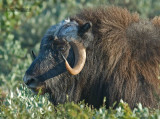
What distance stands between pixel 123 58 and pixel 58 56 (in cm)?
78

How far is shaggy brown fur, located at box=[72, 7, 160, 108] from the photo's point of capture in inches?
208

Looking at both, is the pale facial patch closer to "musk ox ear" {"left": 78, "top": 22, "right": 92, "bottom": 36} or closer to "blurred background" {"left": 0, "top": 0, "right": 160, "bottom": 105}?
"musk ox ear" {"left": 78, "top": 22, "right": 92, "bottom": 36}

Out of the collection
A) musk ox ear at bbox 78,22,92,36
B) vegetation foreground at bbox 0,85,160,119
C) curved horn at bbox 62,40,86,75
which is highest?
musk ox ear at bbox 78,22,92,36

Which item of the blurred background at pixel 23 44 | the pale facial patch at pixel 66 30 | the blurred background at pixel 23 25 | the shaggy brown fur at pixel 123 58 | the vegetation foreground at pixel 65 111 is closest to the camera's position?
the vegetation foreground at pixel 65 111

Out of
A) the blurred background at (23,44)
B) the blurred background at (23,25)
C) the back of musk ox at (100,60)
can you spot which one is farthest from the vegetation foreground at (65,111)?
the blurred background at (23,25)

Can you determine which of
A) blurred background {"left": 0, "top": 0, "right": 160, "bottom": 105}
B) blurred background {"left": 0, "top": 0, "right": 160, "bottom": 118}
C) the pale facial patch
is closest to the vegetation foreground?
blurred background {"left": 0, "top": 0, "right": 160, "bottom": 118}

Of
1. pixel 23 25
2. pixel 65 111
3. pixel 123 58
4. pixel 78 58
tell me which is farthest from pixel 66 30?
pixel 23 25

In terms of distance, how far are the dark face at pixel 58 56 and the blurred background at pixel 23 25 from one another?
0.91 meters

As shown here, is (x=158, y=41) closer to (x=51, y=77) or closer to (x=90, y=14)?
A: (x=90, y=14)

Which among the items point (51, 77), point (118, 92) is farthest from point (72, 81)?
point (118, 92)

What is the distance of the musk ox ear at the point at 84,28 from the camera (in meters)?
5.55

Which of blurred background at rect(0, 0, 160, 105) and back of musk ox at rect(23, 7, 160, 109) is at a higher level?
blurred background at rect(0, 0, 160, 105)

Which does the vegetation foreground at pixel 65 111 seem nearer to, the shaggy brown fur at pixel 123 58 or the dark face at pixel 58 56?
the dark face at pixel 58 56

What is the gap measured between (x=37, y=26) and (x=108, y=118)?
12722 mm
